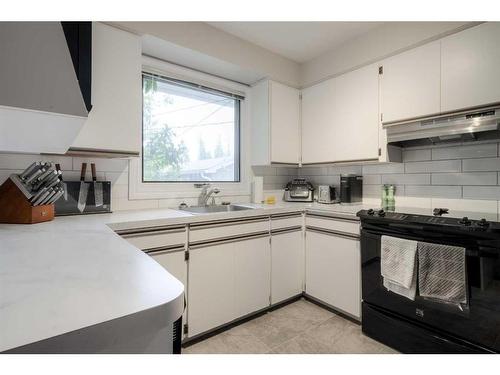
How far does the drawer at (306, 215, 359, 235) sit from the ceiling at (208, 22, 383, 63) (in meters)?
1.60

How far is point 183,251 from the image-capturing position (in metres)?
1.71

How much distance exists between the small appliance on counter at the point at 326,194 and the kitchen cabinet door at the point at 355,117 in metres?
0.31

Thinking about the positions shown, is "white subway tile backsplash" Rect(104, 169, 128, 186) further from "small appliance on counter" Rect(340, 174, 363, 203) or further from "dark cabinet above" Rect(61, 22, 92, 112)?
"small appliance on counter" Rect(340, 174, 363, 203)

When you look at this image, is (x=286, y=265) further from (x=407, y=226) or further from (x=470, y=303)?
(x=470, y=303)

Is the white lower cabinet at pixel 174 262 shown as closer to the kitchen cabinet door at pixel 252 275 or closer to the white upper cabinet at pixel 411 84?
the kitchen cabinet door at pixel 252 275

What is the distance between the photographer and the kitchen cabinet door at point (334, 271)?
6.61 ft

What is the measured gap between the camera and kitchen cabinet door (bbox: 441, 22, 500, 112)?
1605 mm

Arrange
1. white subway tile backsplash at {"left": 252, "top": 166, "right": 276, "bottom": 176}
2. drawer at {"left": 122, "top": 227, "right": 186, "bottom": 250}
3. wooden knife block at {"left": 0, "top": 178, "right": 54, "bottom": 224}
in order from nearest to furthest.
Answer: wooden knife block at {"left": 0, "top": 178, "right": 54, "bottom": 224}
drawer at {"left": 122, "top": 227, "right": 186, "bottom": 250}
white subway tile backsplash at {"left": 252, "top": 166, "right": 276, "bottom": 176}

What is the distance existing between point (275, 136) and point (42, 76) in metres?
2.20

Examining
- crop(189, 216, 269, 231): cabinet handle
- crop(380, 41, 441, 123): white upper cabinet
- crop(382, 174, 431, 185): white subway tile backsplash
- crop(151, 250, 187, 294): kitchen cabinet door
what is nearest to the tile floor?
crop(151, 250, 187, 294): kitchen cabinet door

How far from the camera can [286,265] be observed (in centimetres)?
231

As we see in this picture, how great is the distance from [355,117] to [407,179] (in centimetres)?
71

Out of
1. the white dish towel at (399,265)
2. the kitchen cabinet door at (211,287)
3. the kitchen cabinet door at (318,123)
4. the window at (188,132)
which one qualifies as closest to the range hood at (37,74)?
the kitchen cabinet door at (211,287)

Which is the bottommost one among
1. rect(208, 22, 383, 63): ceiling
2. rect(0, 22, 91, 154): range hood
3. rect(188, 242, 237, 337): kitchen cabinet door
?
rect(188, 242, 237, 337): kitchen cabinet door
